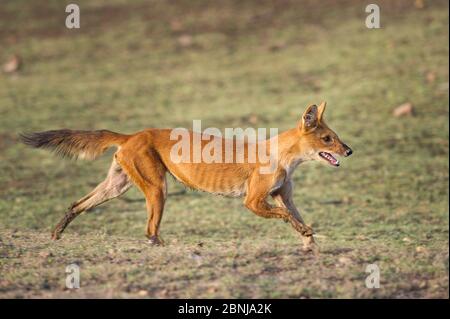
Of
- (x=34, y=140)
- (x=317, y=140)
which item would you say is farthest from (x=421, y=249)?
(x=34, y=140)

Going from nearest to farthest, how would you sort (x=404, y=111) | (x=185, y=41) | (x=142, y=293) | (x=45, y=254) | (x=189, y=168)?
(x=142, y=293)
(x=45, y=254)
(x=189, y=168)
(x=404, y=111)
(x=185, y=41)

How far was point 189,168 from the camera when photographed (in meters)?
9.01

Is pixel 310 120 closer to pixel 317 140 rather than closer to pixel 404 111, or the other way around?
pixel 317 140

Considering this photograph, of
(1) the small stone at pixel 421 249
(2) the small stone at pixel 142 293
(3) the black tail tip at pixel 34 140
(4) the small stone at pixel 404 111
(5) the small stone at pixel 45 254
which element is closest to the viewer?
(2) the small stone at pixel 142 293

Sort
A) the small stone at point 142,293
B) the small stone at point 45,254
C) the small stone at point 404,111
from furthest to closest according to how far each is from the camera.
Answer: the small stone at point 404,111
the small stone at point 45,254
the small stone at point 142,293

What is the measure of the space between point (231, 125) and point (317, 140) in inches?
364

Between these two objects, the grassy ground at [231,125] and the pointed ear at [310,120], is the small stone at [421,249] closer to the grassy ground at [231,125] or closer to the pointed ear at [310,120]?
the grassy ground at [231,125]

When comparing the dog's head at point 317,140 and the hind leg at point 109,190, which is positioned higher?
the dog's head at point 317,140

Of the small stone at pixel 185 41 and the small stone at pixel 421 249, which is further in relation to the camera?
the small stone at pixel 185 41

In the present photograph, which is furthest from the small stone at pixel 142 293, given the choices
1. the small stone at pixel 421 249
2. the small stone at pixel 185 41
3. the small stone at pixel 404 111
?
the small stone at pixel 185 41

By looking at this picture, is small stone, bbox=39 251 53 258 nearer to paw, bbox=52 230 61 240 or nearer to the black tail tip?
paw, bbox=52 230 61 240

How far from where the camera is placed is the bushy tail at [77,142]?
30.2 ft

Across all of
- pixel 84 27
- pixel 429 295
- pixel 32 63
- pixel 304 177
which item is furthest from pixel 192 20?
pixel 429 295

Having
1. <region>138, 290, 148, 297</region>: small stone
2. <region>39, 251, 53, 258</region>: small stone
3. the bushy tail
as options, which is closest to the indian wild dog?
the bushy tail
